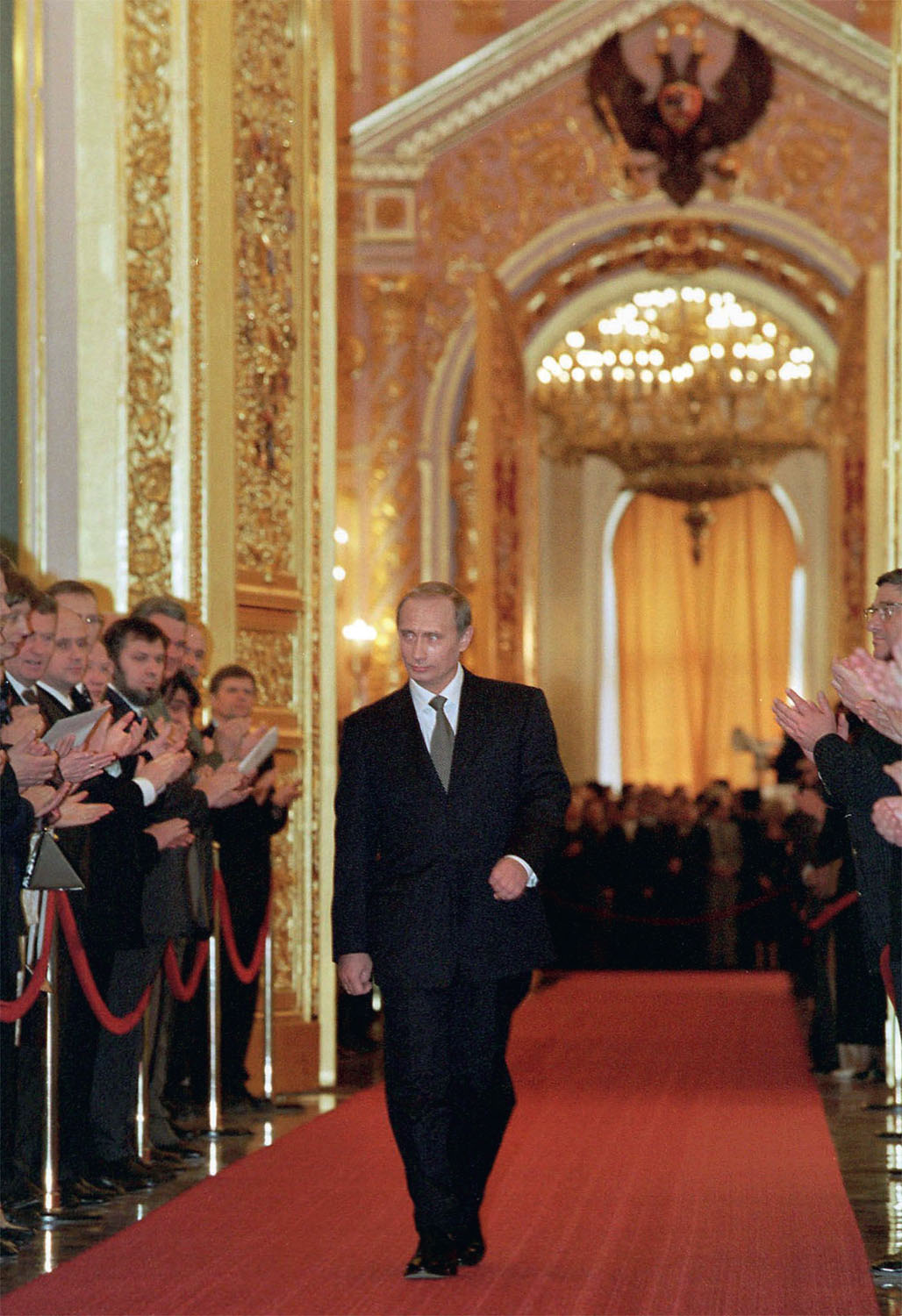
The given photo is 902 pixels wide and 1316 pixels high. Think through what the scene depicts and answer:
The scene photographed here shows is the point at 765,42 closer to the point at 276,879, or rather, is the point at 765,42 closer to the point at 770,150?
the point at 770,150

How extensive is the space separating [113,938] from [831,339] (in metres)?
12.9

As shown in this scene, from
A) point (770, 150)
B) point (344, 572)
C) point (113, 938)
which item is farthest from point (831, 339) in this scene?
point (113, 938)

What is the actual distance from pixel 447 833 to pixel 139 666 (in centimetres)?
198

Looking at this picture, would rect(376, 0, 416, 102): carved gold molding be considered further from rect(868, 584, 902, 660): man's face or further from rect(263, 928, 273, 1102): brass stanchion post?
rect(868, 584, 902, 660): man's face

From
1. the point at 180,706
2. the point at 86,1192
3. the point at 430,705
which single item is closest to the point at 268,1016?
the point at 180,706

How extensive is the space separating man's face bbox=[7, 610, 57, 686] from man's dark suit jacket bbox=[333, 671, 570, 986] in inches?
45.0

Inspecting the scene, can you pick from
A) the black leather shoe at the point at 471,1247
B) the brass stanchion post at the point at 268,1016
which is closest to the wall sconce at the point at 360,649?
the brass stanchion post at the point at 268,1016

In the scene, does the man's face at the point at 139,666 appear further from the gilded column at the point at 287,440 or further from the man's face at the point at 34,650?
the gilded column at the point at 287,440

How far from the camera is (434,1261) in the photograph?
530 centimetres

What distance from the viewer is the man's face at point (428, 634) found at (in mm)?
5480

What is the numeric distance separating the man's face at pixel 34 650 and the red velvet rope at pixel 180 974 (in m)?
1.46

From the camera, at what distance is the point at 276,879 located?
9.86m

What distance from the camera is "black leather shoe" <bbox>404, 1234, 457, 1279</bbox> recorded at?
5297 mm

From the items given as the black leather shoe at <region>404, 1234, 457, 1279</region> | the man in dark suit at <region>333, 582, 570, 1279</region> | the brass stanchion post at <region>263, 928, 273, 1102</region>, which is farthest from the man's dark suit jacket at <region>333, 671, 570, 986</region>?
the brass stanchion post at <region>263, 928, 273, 1102</region>
